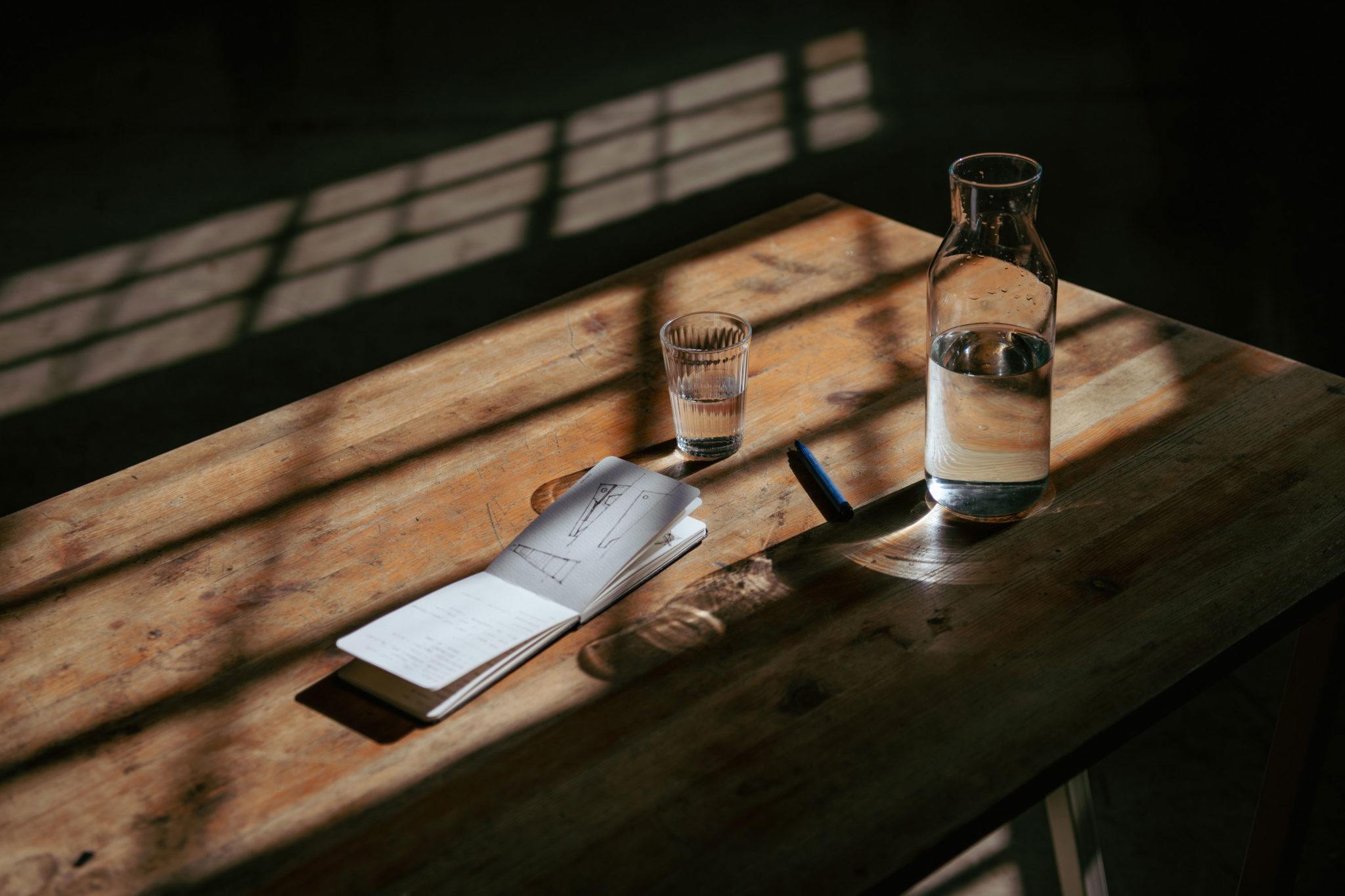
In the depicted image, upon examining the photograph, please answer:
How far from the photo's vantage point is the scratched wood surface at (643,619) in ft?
2.80

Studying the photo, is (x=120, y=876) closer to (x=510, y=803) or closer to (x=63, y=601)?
(x=510, y=803)

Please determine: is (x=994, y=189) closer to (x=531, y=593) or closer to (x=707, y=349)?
(x=707, y=349)

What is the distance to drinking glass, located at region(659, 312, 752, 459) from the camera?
127cm

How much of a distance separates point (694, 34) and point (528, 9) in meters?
0.71

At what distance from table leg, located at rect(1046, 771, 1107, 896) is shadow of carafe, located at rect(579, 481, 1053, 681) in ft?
1.33

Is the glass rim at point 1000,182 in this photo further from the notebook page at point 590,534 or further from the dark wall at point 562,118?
the dark wall at point 562,118

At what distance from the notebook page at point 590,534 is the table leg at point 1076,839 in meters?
0.61

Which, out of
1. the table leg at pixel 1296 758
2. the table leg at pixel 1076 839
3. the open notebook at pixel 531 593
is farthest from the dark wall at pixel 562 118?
the open notebook at pixel 531 593

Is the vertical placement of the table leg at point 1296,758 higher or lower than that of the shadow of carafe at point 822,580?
lower

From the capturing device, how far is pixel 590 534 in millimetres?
1144

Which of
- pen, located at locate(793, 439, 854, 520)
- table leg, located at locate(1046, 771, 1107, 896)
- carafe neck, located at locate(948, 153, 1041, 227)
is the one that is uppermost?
carafe neck, located at locate(948, 153, 1041, 227)

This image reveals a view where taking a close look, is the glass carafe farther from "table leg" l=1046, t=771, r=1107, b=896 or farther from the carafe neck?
"table leg" l=1046, t=771, r=1107, b=896

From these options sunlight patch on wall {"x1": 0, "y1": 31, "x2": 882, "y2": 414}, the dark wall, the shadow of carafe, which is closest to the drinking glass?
the shadow of carafe

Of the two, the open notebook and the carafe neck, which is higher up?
the carafe neck
